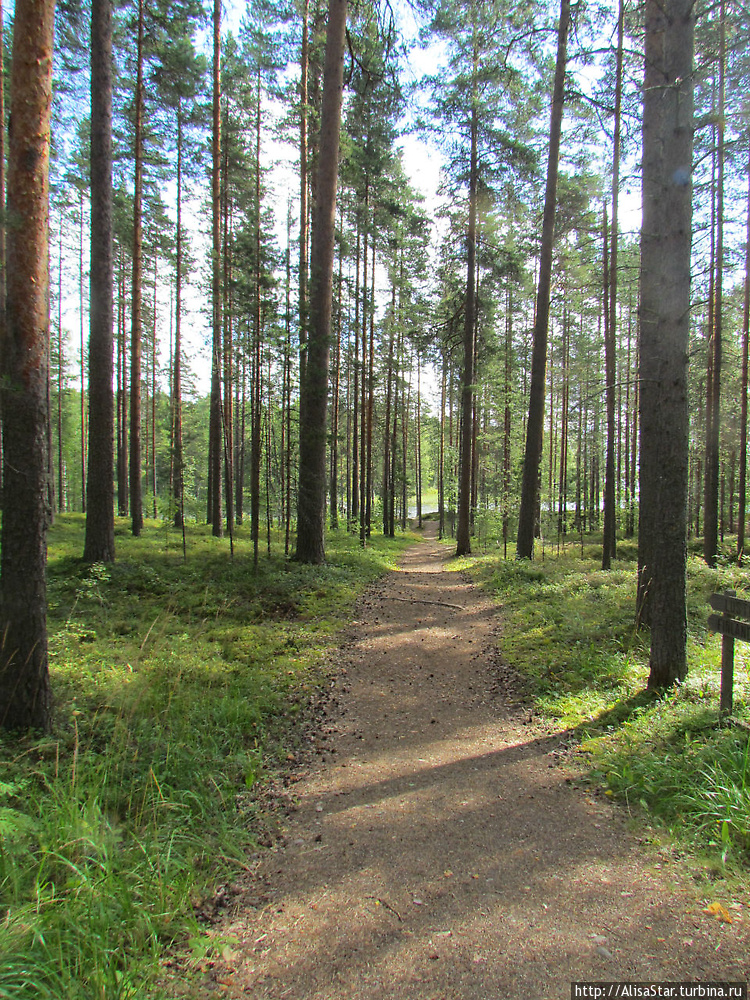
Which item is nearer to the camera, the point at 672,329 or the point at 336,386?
the point at 672,329

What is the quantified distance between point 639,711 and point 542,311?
35.2ft

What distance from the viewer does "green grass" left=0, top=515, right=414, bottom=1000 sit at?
2.18 m

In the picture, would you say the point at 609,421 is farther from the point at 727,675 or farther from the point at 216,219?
the point at 216,219

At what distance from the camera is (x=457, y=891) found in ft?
8.91

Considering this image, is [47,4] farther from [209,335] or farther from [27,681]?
[209,335]

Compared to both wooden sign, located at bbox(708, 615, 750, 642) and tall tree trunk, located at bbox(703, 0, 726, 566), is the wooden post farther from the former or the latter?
tall tree trunk, located at bbox(703, 0, 726, 566)

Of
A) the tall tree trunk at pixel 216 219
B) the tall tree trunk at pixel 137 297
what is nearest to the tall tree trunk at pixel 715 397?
the tall tree trunk at pixel 216 219

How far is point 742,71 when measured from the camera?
427 inches

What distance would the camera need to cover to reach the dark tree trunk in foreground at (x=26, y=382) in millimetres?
3908

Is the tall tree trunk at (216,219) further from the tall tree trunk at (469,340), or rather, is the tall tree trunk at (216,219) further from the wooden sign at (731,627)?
the wooden sign at (731,627)

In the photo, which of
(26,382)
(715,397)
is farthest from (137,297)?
(715,397)

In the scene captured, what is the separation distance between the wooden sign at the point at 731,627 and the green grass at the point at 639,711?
706 mm

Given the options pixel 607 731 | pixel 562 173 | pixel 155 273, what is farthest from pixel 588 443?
pixel 607 731

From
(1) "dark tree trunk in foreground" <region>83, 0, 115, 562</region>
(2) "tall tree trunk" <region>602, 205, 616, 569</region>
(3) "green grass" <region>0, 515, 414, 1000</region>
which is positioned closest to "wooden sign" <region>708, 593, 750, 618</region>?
(3) "green grass" <region>0, 515, 414, 1000</region>
